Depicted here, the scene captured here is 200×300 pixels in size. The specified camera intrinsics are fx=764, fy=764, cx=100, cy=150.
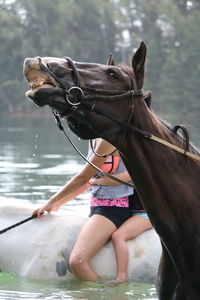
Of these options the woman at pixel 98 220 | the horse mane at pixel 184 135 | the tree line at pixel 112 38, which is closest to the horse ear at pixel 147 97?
the horse mane at pixel 184 135

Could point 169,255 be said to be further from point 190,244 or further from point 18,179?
point 18,179

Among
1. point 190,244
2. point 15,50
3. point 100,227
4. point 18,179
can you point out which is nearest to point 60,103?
point 190,244

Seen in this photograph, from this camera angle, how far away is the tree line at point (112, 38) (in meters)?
64.2

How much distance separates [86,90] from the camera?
4184 millimetres

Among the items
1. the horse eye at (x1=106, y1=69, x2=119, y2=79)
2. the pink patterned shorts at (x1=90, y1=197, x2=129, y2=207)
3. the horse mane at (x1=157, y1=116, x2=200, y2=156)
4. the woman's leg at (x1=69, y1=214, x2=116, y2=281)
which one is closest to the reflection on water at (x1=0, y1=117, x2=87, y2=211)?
the pink patterned shorts at (x1=90, y1=197, x2=129, y2=207)

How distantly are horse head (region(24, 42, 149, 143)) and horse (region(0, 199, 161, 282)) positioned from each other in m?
3.07

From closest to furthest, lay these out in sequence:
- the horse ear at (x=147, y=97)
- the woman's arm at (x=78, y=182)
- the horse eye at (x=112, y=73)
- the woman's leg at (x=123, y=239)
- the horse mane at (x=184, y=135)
→ the horse eye at (x=112, y=73) < the horse ear at (x=147, y=97) < the horse mane at (x=184, y=135) < the woman's arm at (x=78, y=182) < the woman's leg at (x=123, y=239)

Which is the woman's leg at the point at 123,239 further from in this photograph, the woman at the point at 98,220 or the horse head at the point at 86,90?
the horse head at the point at 86,90

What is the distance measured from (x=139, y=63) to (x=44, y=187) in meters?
Result: 11.0

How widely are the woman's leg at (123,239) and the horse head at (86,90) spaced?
2886 mm

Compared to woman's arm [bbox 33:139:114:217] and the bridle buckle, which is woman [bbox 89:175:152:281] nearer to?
woman's arm [bbox 33:139:114:217]

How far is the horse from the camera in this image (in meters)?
7.14

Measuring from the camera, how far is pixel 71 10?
7700cm

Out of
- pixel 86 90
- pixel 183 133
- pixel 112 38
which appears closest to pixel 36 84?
pixel 86 90
